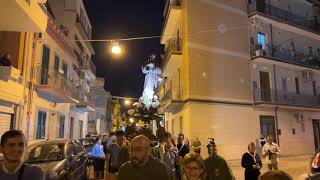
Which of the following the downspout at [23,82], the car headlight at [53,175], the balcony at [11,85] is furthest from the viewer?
the downspout at [23,82]

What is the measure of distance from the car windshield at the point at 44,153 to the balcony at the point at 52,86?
7335mm

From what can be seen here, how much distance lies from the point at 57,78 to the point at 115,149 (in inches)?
545

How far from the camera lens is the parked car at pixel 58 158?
346 inches

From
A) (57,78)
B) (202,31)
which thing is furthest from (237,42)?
(57,78)

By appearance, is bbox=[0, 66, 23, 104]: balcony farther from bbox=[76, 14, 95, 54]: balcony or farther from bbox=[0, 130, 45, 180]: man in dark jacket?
bbox=[76, 14, 95, 54]: balcony

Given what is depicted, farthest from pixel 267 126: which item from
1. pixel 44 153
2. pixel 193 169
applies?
pixel 193 169

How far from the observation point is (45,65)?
18.3m

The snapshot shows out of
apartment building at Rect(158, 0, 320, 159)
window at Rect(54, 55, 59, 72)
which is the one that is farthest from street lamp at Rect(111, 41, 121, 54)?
window at Rect(54, 55, 59, 72)

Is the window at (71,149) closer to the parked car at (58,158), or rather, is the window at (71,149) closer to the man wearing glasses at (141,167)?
the parked car at (58,158)

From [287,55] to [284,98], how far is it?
4.06 meters

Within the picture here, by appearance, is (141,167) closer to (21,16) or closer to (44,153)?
(44,153)

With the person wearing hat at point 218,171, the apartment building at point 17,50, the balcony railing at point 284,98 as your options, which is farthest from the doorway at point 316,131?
the person wearing hat at point 218,171

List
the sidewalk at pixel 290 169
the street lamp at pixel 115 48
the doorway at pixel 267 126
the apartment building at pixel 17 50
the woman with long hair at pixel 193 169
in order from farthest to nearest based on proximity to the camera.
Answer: the doorway at pixel 267 126, the sidewalk at pixel 290 169, the street lamp at pixel 115 48, the apartment building at pixel 17 50, the woman with long hair at pixel 193 169

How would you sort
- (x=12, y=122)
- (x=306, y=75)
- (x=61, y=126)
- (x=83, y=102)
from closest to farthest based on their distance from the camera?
(x=12, y=122)
(x=61, y=126)
(x=306, y=75)
(x=83, y=102)
